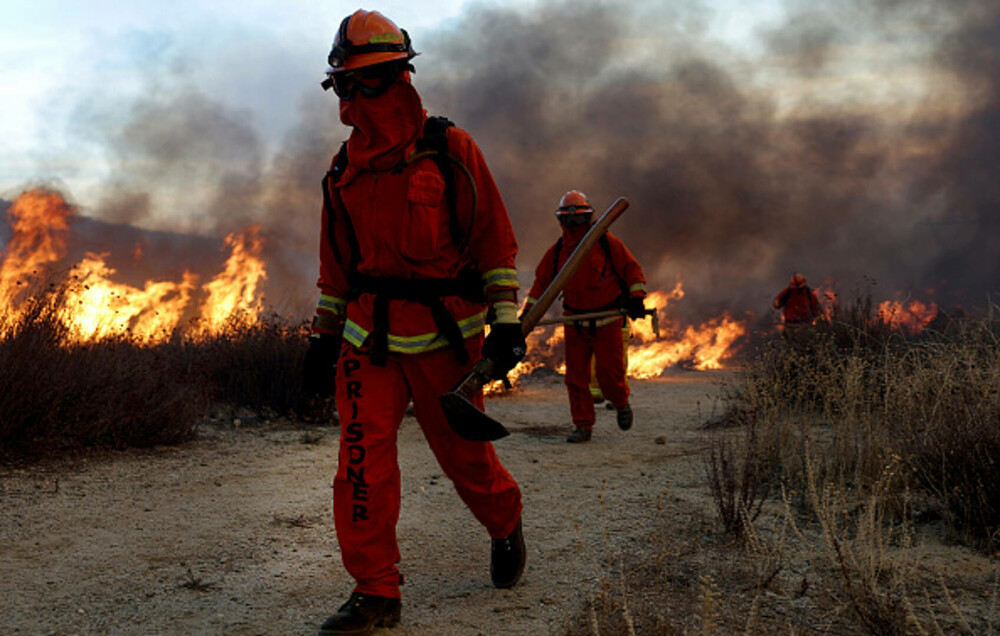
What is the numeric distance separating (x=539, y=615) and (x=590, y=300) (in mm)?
4654

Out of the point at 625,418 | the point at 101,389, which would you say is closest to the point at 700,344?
the point at 625,418

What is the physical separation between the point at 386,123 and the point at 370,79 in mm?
179

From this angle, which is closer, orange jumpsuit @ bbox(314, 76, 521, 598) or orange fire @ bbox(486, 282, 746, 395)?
orange jumpsuit @ bbox(314, 76, 521, 598)

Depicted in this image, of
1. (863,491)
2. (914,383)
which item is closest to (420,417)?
(863,491)

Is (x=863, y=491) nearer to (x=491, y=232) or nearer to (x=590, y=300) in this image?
(x=491, y=232)

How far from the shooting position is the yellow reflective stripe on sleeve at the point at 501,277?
301cm

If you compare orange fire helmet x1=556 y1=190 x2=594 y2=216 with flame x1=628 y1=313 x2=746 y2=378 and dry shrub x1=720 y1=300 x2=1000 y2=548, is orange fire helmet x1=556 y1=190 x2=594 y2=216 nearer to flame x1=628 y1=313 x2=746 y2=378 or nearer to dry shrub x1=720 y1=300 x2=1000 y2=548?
dry shrub x1=720 y1=300 x2=1000 y2=548

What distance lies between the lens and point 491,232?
3.02m

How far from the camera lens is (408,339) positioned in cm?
281

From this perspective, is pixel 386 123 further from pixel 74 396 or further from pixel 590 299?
pixel 590 299

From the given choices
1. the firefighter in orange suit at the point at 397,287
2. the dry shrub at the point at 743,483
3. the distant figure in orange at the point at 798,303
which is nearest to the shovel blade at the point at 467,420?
the firefighter in orange suit at the point at 397,287

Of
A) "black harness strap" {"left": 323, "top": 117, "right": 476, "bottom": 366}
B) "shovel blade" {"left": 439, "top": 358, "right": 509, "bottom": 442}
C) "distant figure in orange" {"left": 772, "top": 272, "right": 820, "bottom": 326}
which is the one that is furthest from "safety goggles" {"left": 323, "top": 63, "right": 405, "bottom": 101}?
"distant figure in orange" {"left": 772, "top": 272, "right": 820, "bottom": 326}

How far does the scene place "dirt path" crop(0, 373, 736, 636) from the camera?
9.59 feet

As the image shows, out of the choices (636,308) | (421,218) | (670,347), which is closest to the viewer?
(421,218)
